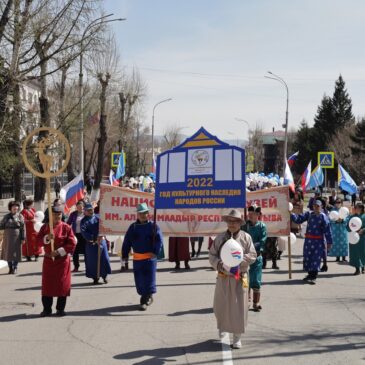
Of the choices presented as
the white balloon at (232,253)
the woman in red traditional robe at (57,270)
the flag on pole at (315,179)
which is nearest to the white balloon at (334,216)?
the woman in red traditional robe at (57,270)

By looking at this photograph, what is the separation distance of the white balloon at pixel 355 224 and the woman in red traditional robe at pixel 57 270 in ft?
23.0

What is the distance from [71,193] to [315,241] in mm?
6135

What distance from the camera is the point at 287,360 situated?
23.9ft

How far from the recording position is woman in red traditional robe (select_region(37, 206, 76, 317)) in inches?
390

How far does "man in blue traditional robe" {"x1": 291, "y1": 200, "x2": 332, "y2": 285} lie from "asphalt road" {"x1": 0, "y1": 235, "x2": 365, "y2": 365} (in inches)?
12.3

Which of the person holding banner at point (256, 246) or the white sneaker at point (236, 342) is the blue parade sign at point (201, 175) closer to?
the person holding banner at point (256, 246)

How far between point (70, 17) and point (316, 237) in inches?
427

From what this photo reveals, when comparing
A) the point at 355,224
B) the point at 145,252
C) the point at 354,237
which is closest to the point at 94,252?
the point at 145,252

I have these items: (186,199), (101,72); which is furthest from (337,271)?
(101,72)

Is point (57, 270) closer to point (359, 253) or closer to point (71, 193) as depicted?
point (71, 193)

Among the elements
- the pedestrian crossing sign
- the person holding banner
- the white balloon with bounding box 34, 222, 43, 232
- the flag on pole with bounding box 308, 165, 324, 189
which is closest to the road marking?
the person holding banner

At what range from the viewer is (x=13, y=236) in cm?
1499

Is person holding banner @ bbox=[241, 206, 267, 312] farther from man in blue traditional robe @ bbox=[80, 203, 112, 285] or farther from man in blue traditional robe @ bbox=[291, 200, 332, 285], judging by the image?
man in blue traditional robe @ bbox=[80, 203, 112, 285]

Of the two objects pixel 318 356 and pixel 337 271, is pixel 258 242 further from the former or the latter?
pixel 337 271
